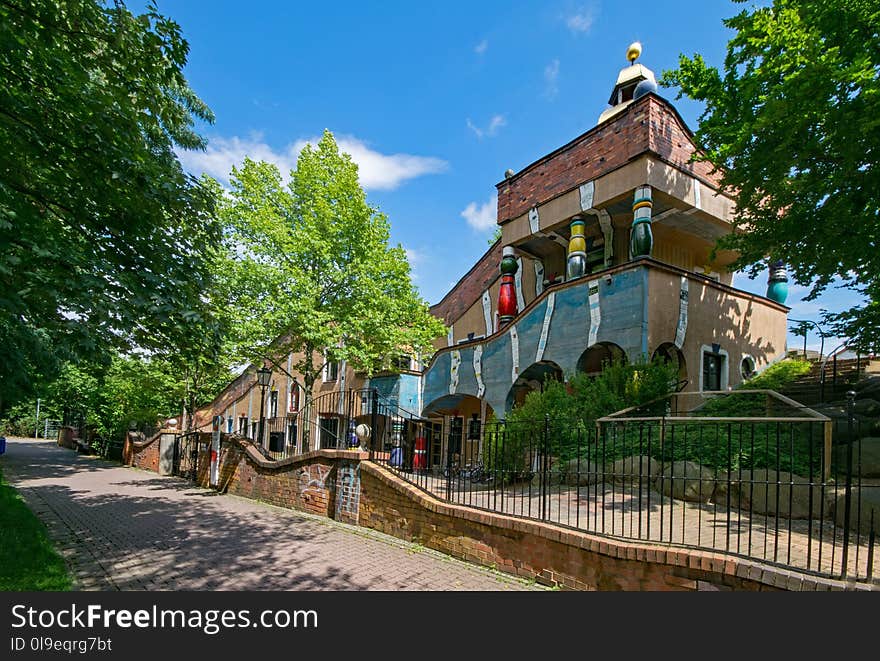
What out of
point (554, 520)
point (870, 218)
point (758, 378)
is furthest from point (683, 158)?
point (554, 520)

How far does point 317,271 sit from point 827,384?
13659mm

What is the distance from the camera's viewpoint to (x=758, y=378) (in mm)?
→ 11758

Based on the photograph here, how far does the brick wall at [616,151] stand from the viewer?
11.0 metres

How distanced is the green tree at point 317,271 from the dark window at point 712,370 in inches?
338

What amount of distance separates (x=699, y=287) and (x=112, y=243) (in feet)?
36.2

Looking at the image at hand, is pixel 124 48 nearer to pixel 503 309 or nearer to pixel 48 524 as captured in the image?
pixel 48 524

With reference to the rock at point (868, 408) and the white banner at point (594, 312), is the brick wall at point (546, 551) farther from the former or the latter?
the rock at point (868, 408)

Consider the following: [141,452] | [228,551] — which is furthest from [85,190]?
[141,452]

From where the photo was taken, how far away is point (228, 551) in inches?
294

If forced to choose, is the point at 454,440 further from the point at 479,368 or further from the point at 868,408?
the point at 868,408

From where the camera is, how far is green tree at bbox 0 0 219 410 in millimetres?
5379

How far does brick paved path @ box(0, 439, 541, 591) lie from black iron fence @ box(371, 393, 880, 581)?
1291 millimetres

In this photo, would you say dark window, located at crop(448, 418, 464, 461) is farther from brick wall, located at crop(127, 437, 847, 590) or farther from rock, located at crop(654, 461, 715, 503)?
rock, located at crop(654, 461, 715, 503)

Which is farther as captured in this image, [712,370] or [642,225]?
[712,370]
